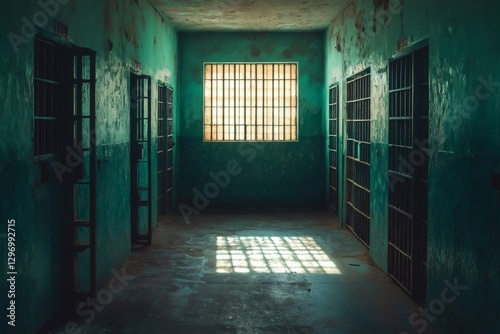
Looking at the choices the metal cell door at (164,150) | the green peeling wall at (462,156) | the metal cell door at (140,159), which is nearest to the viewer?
the green peeling wall at (462,156)

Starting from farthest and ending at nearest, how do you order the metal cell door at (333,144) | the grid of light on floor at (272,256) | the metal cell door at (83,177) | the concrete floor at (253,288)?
1. the metal cell door at (333,144)
2. the grid of light on floor at (272,256)
3. the metal cell door at (83,177)
4. the concrete floor at (253,288)

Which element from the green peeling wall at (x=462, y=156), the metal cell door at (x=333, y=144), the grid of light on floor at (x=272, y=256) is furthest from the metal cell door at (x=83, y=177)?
the metal cell door at (x=333, y=144)

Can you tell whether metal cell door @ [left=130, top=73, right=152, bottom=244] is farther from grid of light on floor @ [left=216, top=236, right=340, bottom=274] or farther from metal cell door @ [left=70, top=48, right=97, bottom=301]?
metal cell door @ [left=70, top=48, right=97, bottom=301]

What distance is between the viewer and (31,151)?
4043 millimetres

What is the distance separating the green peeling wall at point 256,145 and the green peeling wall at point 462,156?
5912 millimetres

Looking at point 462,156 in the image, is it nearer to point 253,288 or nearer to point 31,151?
point 253,288

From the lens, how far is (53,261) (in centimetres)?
465

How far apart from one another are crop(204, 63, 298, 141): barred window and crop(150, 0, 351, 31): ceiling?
2.81 ft

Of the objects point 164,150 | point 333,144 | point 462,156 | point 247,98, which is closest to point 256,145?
point 247,98

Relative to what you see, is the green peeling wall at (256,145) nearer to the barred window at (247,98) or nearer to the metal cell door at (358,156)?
the barred window at (247,98)

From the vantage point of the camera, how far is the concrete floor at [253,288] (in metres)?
4.65

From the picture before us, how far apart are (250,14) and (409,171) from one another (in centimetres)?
529

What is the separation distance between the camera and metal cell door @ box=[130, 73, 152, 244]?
297 inches

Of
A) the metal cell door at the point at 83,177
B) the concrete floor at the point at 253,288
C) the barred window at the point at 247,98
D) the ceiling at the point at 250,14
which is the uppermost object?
the ceiling at the point at 250,14
